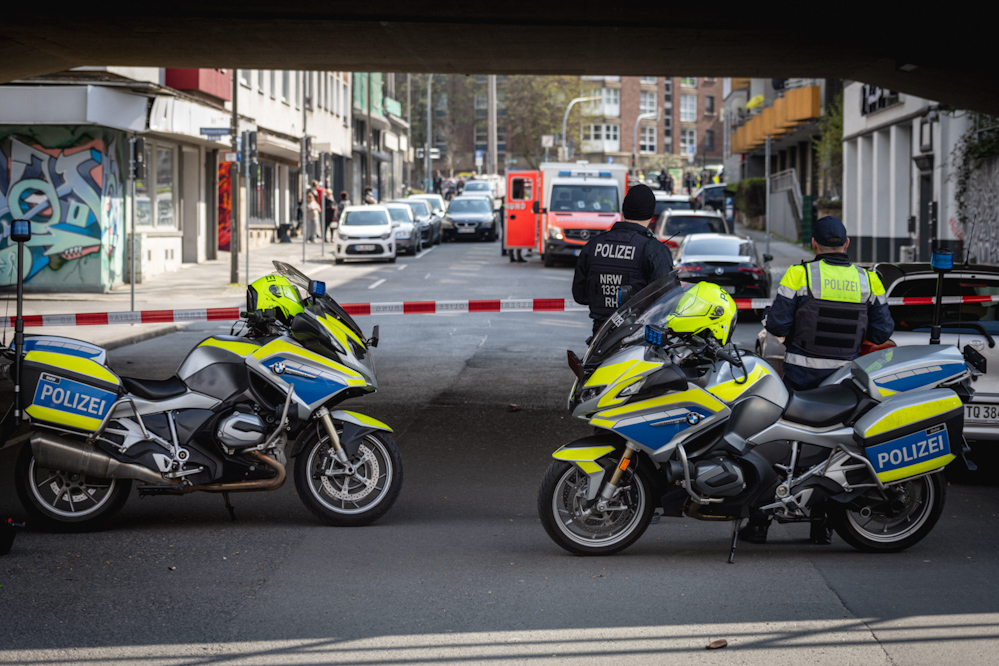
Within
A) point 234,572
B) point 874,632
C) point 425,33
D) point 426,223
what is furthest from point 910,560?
point 426,223

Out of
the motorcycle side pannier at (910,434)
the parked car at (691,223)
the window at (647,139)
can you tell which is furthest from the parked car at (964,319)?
the window at (647,139)

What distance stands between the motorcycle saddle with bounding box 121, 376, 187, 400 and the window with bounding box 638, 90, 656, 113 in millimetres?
110581

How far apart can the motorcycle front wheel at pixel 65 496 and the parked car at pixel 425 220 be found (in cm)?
3375

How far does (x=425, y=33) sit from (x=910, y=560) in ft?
29.4

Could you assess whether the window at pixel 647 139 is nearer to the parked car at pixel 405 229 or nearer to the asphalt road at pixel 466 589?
the parked car at pixel 405 229

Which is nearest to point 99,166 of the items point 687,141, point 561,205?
point 561,205

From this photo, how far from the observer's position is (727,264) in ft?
62.4

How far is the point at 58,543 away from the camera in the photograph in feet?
21.1

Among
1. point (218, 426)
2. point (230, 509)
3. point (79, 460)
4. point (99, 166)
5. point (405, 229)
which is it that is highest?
point (99, 166)

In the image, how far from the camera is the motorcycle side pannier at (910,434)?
19.9 ft

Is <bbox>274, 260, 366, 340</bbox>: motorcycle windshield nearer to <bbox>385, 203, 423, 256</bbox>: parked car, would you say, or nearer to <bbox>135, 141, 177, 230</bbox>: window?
<bbox>135, 141, 177, 230</bbox>: window

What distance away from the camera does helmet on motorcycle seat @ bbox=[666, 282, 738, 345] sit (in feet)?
19.4

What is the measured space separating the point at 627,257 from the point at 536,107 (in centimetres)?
8209

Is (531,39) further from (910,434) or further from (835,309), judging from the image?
(910,434)
